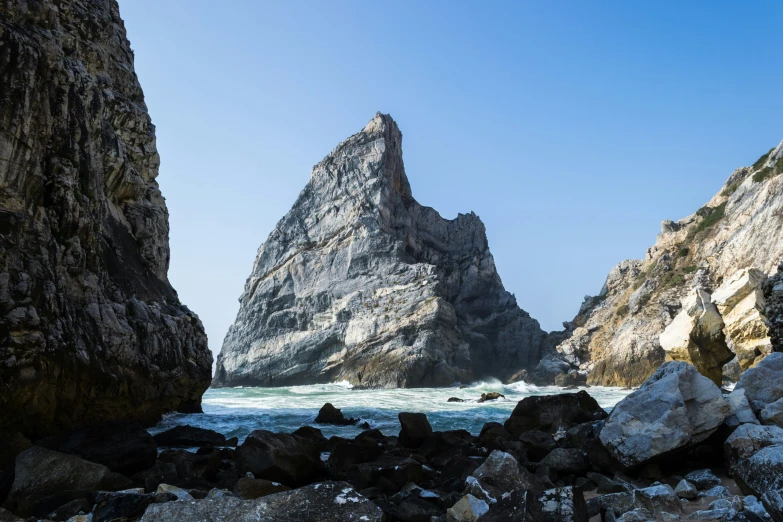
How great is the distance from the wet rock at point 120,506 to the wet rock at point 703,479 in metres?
7.48

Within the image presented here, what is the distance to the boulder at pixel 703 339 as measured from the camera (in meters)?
25.0

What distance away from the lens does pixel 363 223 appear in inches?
3078

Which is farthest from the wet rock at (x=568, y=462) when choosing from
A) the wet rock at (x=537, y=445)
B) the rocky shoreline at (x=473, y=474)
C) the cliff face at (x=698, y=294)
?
the cliff face at (x=698, y=294)

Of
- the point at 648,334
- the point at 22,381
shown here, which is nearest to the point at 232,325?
the point at 648,334

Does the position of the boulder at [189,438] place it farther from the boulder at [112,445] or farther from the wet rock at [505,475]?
the wet rock at [505,475]

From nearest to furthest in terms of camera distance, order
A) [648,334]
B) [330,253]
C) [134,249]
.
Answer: [134,249], [648,334], [330,253]

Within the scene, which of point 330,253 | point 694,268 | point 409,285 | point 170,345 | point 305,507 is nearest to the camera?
point 305,507

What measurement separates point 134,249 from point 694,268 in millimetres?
50464

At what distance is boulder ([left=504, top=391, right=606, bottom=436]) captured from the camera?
14867 millimetres

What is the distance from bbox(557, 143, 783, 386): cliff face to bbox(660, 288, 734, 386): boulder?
0.05 metres

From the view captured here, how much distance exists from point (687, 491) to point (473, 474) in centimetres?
292

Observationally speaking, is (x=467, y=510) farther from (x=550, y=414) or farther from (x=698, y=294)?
(x=698, y=294)

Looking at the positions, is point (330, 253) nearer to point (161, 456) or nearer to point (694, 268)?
point (694, 268)

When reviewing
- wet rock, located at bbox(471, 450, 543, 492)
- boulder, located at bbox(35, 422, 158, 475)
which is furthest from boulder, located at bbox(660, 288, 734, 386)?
boulder, located at bbox(35, 422, 158, 475)
